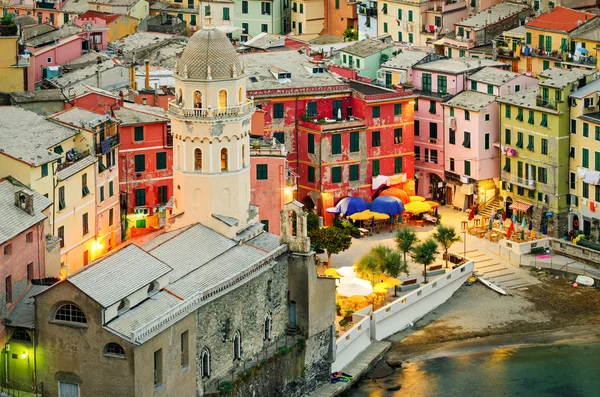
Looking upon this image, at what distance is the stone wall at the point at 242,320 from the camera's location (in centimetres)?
11969

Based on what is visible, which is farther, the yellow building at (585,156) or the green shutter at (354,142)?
the green shutter at (354,142)

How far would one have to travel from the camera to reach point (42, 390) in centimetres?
11538

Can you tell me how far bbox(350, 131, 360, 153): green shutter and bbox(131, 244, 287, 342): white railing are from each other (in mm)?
33358

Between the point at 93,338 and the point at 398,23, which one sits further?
the point at 398,23

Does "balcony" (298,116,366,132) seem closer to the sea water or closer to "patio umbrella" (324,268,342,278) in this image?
"patio umbrella" (324,268,342,278)

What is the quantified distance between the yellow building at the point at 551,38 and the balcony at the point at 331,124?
18.0 m

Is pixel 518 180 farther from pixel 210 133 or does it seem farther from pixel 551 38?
pixel 210 133

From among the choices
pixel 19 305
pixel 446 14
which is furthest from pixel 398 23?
pixel 19 305

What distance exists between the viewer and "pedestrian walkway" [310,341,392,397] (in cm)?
13038

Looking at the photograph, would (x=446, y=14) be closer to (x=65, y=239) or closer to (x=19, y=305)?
(x=65, y=239)

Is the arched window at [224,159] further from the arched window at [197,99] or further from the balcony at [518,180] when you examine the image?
the balcony at [518,180]

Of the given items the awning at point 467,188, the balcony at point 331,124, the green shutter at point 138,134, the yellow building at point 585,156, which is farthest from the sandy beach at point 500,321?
the green shutter at point 138,134

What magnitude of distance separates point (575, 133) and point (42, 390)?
5565 centimetres

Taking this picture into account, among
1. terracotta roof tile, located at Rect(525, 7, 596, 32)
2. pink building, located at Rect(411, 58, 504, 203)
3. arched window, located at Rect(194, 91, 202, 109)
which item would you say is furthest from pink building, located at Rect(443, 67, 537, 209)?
arched window, located at Rect(194, 91, 202, 109)
